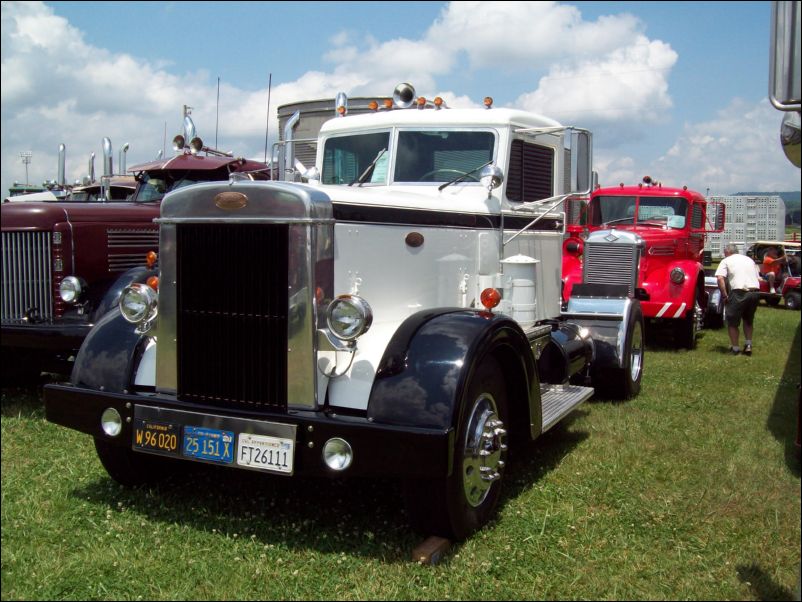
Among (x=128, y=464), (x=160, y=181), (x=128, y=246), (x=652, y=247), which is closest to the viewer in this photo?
(x=128, y=464)

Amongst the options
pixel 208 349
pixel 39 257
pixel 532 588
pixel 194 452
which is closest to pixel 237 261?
pixel 208 349

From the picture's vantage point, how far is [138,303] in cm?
431

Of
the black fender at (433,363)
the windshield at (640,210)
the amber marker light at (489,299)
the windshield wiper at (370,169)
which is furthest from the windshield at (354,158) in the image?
the windshield at (640,210)

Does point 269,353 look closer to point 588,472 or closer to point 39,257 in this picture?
point 588,472

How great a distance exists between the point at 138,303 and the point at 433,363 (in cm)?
175

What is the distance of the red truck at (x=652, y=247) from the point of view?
9.76m

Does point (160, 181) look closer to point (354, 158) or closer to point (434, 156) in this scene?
point (354, 158)

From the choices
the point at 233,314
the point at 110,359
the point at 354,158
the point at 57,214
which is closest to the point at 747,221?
the point at 354,158

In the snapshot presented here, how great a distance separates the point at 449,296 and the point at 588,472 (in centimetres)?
147

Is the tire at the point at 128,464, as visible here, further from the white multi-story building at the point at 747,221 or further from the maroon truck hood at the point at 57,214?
the white multi-story building at the point at 747,221

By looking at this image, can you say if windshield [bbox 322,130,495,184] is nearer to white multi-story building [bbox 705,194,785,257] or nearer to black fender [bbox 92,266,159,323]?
black fender [bbox 92,266,159,323]

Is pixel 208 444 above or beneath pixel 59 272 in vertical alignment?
beneath

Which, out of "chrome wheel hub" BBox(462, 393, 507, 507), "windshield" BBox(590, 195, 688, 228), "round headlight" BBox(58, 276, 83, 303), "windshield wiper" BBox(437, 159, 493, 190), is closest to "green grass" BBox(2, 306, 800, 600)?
"chrome wheel hub" BBox(462, 393, 507, 507)

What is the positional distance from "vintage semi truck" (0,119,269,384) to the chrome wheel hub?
314 centimetres
